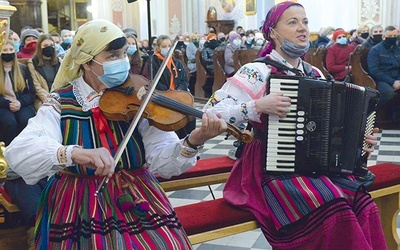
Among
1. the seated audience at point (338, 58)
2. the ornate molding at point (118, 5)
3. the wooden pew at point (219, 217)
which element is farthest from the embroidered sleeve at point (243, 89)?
the ornate molding at point (118, 5)

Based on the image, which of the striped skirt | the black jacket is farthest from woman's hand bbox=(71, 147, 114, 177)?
the black jacket

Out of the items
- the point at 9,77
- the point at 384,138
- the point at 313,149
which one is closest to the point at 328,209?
the point at 313,149

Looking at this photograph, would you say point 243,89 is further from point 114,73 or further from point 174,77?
point 174,77

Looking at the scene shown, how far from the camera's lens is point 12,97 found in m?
5.05

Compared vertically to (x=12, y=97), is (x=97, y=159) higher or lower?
higher

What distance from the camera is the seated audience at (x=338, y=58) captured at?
7969mm

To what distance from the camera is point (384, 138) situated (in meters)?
6.54

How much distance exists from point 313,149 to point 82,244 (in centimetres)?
104

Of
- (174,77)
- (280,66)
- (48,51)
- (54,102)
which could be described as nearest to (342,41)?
(174,77)

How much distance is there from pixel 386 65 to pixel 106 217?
5621mm

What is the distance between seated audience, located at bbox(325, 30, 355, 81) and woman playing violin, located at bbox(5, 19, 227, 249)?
619 cm

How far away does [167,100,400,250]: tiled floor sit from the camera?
3348mm

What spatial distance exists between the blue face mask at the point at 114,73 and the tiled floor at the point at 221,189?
5.04ft

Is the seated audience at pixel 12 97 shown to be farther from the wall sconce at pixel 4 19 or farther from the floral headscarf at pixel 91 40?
the floral headscarf at pixel 91 40
